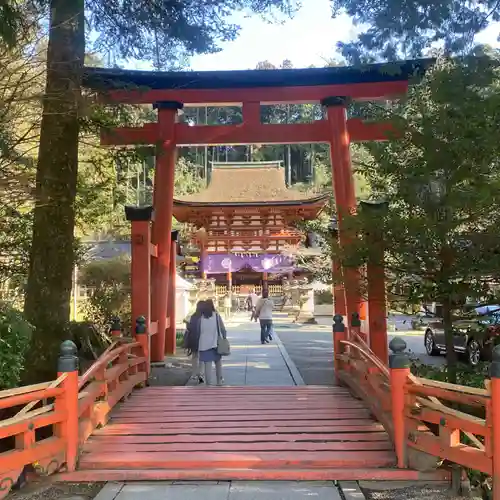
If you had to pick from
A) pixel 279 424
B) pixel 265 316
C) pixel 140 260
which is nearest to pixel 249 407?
pixel 279 424

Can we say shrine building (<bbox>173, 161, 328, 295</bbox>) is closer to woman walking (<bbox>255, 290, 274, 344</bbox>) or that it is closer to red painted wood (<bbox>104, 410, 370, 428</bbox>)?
woman walking (<bbox>255, 290, 274, 344</bbox>)

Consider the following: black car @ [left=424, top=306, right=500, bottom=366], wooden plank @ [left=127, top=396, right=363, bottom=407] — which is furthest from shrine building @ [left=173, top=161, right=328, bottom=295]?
wooden plank @ [left=127, top=396, right=363, bottom=407]

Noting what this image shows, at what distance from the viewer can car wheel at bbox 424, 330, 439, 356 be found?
47.1 ft

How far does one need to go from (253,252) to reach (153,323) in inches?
937

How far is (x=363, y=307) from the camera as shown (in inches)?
426

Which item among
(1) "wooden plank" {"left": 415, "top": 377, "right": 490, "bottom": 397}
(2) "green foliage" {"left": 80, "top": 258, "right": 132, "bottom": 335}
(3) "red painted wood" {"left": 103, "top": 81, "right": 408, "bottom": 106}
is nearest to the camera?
(1) "wooden plank" {"left": 415, "top": 377, "right": 490, "bottom": 397}

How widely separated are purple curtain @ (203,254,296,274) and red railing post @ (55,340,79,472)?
1121 inches

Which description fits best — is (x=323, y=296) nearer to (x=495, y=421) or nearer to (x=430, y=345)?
(x=430, y=345)

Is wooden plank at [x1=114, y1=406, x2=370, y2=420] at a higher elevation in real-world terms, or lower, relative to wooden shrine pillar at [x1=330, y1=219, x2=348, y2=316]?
lower

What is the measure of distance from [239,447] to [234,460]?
1.43 ft

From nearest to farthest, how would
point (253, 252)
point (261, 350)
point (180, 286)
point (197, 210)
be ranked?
point (261, 350) → point (180, 286) → point (197, 210) → point (253, 252)

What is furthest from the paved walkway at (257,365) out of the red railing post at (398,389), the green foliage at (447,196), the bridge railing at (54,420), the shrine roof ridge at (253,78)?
the shrine roof ridge at (253,78)

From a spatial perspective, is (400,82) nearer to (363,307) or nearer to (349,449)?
(363,307)

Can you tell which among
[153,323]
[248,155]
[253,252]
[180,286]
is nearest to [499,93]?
[153,323]
